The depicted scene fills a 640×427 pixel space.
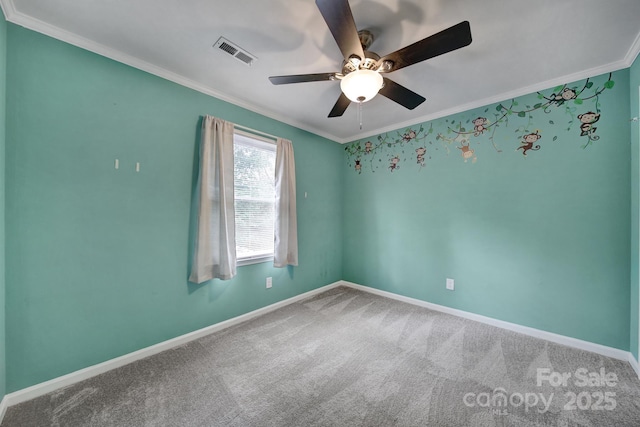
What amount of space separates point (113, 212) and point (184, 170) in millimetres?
649

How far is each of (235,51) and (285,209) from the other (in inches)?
67.3

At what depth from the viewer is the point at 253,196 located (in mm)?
2881

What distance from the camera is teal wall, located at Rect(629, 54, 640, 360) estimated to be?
1844 millimetres

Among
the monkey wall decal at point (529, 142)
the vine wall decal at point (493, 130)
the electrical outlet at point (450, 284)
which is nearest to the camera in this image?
the vine wall decal at point (493, 130)

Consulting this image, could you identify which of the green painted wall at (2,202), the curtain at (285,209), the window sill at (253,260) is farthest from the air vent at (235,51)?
the window sill at (253,260)

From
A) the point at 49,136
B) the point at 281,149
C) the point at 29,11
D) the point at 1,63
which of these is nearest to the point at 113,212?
the point at 49,136

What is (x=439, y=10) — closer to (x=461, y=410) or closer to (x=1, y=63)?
(x=461, y=410)

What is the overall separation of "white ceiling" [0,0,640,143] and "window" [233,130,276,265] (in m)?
0.60

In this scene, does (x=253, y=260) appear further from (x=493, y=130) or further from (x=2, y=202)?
(x=493, y=130)

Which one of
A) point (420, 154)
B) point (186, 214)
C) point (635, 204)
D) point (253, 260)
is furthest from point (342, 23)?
point (635, 204)

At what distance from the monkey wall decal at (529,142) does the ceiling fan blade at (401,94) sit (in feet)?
4.45

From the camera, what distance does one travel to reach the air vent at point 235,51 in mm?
1784

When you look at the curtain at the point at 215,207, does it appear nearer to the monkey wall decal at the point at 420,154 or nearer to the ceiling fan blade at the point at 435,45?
the ceiling fan blade at the point at 435,45

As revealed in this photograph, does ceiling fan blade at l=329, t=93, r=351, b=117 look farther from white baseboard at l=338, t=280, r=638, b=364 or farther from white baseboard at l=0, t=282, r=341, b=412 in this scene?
white baseboard at l=338, t=280, r=638, b=364
